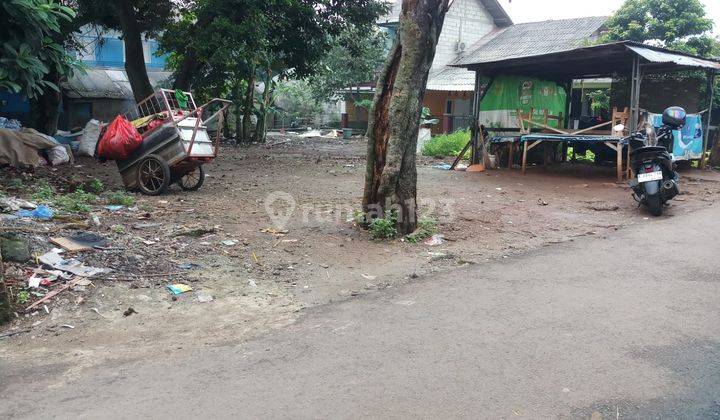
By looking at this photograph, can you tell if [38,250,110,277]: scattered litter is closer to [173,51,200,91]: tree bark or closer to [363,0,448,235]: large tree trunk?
[363,0,448,235]: large tree trunk

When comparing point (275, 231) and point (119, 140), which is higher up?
point (119, 140)

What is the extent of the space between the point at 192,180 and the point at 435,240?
19.0 ft

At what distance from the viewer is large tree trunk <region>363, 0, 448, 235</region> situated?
649 cm

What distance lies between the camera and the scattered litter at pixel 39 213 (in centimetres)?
681

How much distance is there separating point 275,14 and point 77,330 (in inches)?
433

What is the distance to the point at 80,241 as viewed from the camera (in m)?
5.80

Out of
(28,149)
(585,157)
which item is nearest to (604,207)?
(585,157)

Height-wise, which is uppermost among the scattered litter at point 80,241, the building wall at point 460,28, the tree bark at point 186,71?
the building wall at point 460,28

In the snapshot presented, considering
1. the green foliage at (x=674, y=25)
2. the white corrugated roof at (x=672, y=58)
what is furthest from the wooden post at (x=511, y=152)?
the green foliage at (x=674, y=25)

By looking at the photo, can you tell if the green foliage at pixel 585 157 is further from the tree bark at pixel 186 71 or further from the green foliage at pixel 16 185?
the green foliage at pixel 16 185

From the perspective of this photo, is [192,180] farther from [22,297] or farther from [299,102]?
[299,102]

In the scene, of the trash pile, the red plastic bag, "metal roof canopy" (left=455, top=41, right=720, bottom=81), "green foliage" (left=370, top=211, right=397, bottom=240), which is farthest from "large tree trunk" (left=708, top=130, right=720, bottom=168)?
the trash pile

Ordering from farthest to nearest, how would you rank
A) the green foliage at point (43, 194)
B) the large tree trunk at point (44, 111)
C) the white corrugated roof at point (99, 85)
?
the white corrugated roof at point (99, 85)
the large tree trunk at point (44, 111)
the green foliage at point (43, 194)

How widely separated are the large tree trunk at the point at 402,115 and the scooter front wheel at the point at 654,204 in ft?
12.3
